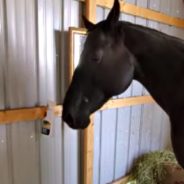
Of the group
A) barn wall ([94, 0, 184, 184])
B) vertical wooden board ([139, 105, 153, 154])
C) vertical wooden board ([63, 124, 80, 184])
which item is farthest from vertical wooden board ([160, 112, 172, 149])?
vertical wooden board ([63, 124, 80, 184])

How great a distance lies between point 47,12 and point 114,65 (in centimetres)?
80

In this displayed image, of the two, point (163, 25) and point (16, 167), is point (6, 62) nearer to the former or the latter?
point (16, 167)

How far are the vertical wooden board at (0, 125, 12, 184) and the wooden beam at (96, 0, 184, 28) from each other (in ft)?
4.03

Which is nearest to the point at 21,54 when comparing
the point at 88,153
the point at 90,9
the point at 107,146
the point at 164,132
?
the point at 90,9

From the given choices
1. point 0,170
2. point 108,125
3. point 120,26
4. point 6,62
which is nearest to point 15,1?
point 6,62

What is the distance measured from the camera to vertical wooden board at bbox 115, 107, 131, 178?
2545 mm

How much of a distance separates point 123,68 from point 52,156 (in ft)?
3.37

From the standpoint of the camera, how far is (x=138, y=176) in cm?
271

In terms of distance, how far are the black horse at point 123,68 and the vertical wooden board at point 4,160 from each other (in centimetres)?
60

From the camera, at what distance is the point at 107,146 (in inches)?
95.7

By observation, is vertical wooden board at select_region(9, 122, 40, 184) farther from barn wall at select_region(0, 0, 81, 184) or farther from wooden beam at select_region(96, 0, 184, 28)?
wooden beam at select_region(96, 0, 184, 28)

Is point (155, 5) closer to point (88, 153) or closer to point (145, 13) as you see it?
point (145, 13)

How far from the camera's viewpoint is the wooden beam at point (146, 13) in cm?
220

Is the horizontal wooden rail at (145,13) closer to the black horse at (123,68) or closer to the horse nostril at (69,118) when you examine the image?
the black horse at (123,68)
